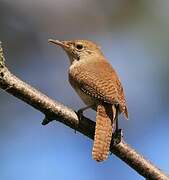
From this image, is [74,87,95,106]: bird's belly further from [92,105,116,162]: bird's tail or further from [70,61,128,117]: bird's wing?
[92,105,116,162]: bird's tail

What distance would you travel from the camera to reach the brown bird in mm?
2893

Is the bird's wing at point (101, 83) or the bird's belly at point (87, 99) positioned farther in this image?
the bird's belly at point (87, 99)

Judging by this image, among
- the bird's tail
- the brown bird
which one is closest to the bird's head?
the brown bird

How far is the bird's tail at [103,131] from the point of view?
274cm

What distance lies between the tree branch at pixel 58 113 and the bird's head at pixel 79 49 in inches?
66.0

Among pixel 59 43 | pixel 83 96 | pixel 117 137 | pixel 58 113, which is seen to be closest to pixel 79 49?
pixel 59 43

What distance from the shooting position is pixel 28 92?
2549 millimetres

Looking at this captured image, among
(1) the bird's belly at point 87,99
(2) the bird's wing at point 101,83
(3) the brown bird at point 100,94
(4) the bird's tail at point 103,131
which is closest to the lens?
(4) the bird's tail at point 103,131

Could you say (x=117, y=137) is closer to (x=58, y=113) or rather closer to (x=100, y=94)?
(x=58, y=113)

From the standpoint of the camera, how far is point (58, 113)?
2631 millimetres

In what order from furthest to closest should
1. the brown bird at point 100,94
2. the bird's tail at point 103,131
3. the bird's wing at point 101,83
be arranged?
1. the bird's wing at point 101,83
2. the brown bird at point 100,94
3. the bird's tail at point 103,131

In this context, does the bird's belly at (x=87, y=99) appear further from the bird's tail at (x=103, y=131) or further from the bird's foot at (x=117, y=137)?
the bird's foot at (x=117, y=137)

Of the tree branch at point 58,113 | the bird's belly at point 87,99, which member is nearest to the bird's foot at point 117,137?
the tree branch at point 58,113

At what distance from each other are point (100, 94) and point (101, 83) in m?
0.17
